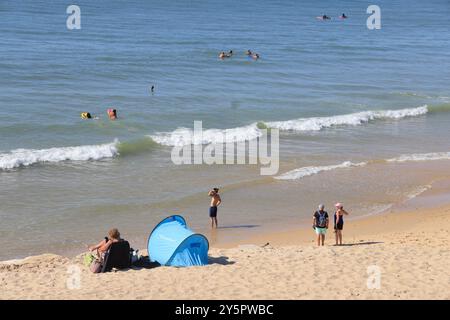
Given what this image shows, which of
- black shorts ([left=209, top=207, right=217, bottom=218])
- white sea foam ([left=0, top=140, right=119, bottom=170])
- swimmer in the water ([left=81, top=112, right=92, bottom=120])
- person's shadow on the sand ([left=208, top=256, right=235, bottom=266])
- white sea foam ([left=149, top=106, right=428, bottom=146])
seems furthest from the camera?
swimmer in the water ([left=81, top=112, right=92, bottom=120])

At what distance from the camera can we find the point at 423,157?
26.9m

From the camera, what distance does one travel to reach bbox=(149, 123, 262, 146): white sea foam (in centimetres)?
2849

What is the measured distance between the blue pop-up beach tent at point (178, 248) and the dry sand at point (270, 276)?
0.95 ft

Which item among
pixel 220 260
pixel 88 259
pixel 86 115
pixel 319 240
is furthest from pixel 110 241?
pixel 86 115

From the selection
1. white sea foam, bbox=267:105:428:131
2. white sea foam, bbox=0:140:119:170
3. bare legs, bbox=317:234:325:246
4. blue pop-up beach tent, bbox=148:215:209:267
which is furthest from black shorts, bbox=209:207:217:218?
white sea foam, bbox=267:105:428:131

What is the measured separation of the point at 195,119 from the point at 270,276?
18746 mm

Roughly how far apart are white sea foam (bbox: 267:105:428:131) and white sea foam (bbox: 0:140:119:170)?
8.23 meters

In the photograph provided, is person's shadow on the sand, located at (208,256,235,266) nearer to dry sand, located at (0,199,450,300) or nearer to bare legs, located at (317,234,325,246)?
dry sand, located at (0,199,450,300)

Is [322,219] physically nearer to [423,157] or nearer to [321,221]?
[321,221]

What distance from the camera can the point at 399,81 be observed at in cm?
4472

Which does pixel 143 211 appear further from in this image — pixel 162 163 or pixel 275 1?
pixel 275 1

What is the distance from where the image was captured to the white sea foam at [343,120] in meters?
31.8

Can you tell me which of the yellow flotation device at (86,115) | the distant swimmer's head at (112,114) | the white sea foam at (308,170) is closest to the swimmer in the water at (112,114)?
the distant swimmer's head at (112,114)

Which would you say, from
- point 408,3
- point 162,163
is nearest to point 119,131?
point 162,163
